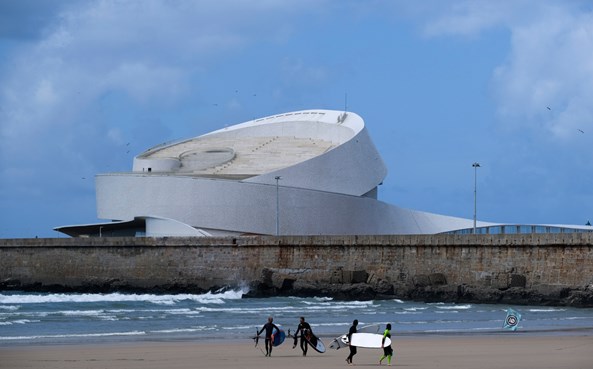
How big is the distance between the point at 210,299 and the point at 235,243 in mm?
2973

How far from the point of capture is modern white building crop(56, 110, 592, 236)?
5303cm

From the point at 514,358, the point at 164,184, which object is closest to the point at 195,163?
the point at 164,184

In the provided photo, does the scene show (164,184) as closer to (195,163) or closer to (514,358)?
(195,163)

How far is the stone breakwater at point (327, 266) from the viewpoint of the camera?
133 feet

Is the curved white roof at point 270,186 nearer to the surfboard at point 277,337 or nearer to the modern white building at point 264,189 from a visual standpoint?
the modern white building at point 264,189

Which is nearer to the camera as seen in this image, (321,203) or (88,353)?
(88,353)

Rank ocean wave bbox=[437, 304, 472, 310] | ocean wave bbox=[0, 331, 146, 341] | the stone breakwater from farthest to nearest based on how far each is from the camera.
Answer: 1. the stone breakwater
2. ocean wave bbox=[437, 304, 472, 310]
3. ocean wave bbox=[0, 331, 146, 341]

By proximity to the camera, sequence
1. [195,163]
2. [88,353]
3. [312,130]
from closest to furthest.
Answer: [88,353], [195,163], [312,130]

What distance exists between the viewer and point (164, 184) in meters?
53.6

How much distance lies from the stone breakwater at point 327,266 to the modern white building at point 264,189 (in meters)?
3.28

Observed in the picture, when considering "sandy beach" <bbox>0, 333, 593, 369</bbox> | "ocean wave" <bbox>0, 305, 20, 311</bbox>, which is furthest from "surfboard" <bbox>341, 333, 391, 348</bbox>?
"ocean wave" <bbox>0, 305, 20, 311</bbox>

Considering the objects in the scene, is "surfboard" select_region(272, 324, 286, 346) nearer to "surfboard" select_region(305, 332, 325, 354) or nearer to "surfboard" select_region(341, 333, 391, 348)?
"surfboard" select_region(305, 332, 325, 354)

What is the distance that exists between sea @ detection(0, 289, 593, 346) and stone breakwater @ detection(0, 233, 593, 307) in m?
0.85

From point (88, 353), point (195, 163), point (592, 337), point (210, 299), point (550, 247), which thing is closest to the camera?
point (88, 353)
